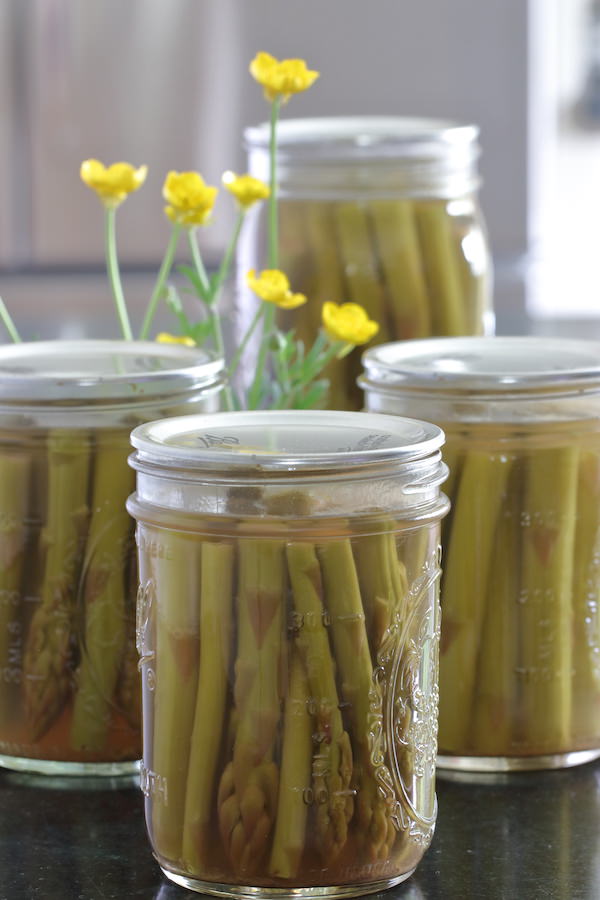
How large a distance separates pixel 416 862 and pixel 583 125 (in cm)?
453

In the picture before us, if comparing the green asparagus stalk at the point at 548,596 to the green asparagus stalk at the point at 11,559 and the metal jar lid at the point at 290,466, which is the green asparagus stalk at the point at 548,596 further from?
the green asparagus stalk at the point at 11,559

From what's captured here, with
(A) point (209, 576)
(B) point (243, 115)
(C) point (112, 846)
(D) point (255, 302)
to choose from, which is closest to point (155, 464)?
(A) point (209, 576)

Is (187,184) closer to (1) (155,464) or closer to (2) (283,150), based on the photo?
(2) (283,150)

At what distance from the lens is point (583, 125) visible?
4762 mm

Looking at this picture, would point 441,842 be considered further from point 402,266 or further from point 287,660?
point 402,266

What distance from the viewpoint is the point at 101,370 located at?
0.61 m

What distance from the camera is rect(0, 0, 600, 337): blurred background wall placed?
1932 millimetres

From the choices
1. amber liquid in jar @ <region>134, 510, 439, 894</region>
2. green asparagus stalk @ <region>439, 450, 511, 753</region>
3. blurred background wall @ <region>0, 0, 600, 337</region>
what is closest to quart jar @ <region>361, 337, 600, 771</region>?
green asparagus stalk @ <region>439, 450, 511, 753</region>

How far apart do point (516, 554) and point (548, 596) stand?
1.0 inches

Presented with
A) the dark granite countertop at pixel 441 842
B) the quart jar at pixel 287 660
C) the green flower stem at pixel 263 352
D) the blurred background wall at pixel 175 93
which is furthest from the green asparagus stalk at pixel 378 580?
the blurred background wall at pixel 175 93

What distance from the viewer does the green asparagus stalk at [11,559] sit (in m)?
0.59

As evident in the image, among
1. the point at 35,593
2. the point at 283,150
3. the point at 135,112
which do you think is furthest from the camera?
the point at 135,112

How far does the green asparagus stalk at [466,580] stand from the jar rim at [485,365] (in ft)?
0.11

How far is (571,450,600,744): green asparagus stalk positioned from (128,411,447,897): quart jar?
0.13 meters
